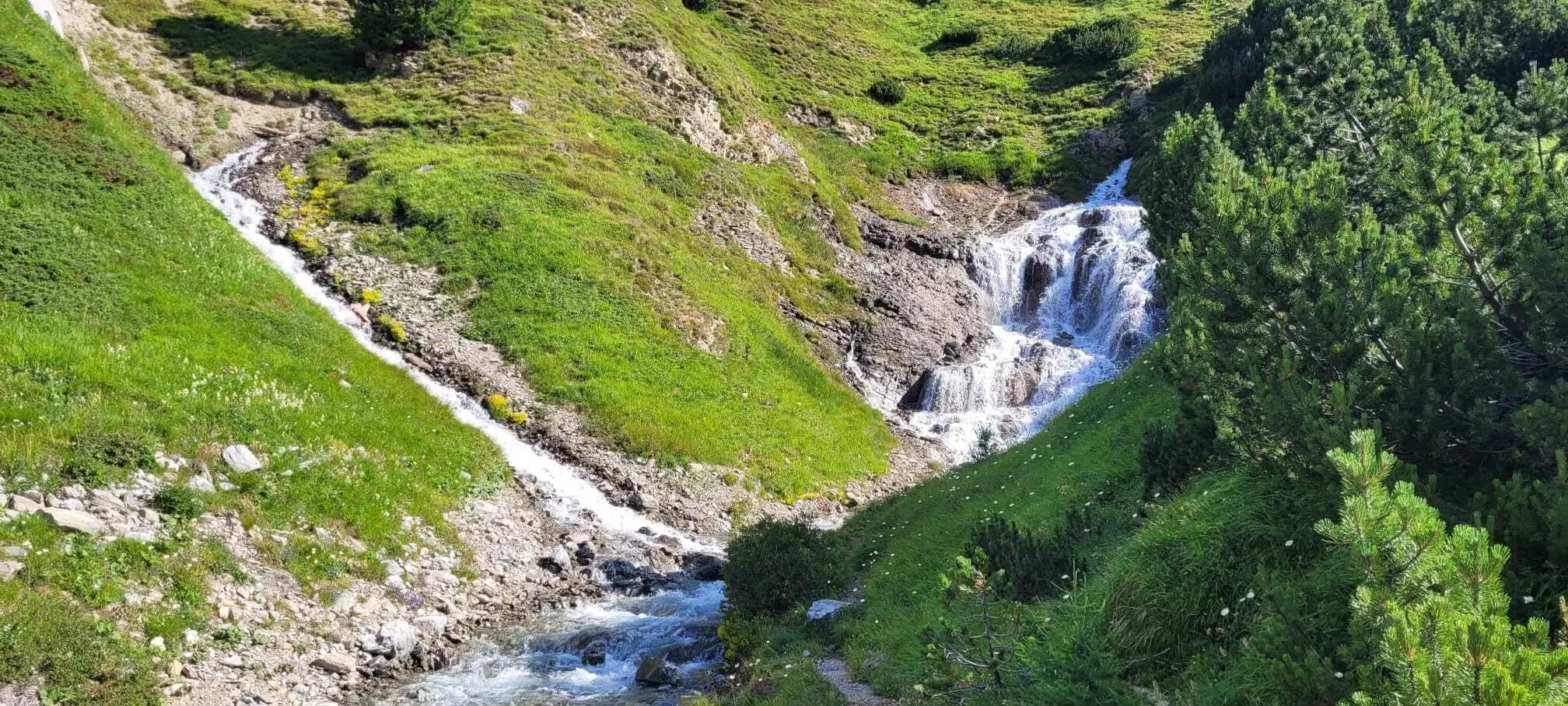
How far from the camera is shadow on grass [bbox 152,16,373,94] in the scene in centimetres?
4000

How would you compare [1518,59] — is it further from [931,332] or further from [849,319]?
[849,319]

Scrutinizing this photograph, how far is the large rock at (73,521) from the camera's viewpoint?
1244 cm

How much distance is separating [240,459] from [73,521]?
3.39 m

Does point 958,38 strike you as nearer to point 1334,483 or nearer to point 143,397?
point 143,397

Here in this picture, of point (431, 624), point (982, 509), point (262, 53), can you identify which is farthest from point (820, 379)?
point (262, 53)

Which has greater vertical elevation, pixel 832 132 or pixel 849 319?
pixel 832 132

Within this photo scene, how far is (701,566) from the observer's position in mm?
19688

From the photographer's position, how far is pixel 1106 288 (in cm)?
4041

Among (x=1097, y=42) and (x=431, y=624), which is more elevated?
(x=1097, y=42)

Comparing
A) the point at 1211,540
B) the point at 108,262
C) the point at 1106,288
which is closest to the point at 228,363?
the point at 108,262

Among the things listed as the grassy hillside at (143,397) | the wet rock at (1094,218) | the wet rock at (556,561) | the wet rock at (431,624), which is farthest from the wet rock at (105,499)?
the wet rock at (1094,218)

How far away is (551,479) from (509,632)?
23.5 feet

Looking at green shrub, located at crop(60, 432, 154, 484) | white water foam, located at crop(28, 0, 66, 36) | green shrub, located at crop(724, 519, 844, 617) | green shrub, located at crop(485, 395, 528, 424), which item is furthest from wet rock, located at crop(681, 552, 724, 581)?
white water foam, located at crop(28, 0, 66, 36)

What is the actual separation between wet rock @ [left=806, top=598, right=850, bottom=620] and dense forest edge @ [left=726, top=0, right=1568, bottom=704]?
55.4 inches
